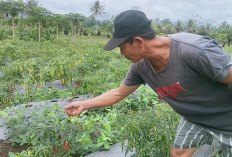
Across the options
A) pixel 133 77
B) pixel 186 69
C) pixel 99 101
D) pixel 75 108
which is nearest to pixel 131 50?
pixel 186 69

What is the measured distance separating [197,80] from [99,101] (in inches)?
37.1

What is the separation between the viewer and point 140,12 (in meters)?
1.56

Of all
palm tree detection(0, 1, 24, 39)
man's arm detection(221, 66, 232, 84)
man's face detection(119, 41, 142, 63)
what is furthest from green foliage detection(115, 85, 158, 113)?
palm tree detection(0, 1, 24, 39)

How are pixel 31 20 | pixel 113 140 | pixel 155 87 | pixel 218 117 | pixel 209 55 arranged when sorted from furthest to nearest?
pixel 31 20 < pixel 113 140 < pixel 155 87 < pixel 218 117 < pixel 209 55

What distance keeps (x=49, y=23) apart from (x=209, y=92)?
22.5 m

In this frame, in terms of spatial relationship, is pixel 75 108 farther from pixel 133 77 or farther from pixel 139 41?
pixel 139 41

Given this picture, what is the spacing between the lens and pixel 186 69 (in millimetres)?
1486

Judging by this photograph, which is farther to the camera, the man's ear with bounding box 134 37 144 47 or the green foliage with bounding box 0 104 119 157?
the green foliage with bounding box 0 104 119 157

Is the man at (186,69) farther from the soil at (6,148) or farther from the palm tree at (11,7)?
the palm tree at (11,7)

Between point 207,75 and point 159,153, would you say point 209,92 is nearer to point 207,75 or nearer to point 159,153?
point 207,75

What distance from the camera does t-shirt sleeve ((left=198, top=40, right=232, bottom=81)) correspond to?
52.5 inches

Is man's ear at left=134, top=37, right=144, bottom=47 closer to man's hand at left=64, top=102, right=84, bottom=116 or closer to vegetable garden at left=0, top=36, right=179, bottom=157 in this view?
vegetable garden at left=0, top=36, right=179, bottom=157

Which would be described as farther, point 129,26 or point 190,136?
point 190,136

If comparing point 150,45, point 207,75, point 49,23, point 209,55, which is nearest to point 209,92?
point 207,75
